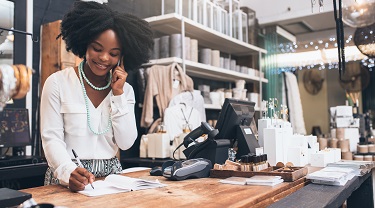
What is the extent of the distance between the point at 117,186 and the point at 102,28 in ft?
2.26

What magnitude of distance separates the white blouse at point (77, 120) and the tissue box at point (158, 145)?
1419 millimetres

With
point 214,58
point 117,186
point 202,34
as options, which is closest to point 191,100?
point 214,58

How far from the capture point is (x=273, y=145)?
182 cm

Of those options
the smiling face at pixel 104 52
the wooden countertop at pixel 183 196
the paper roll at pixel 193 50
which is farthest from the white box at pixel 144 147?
the wooden countertop at pixel 183 196

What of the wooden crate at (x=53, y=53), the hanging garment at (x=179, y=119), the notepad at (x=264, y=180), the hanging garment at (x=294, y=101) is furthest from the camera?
the hanging garment at (x=294, y=101)

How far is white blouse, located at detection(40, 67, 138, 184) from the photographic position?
1.51 meters

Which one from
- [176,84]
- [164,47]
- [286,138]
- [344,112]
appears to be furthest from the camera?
[164,47]

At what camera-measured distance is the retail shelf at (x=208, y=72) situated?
11.7 feet

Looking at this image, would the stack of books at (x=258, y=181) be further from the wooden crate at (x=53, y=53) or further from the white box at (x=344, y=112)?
the white box at (x=344, y=112)

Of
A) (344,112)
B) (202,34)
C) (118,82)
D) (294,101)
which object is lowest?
(344,112)

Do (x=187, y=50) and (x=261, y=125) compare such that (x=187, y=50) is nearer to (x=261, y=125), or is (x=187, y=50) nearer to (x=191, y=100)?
(x=191, y=100)

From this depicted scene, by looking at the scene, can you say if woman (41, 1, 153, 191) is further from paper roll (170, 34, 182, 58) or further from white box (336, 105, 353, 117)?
white box (336, 105, 353, 117)

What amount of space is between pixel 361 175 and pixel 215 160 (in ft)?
2.34

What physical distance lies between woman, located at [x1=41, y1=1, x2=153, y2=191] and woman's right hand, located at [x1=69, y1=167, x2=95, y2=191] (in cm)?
24
